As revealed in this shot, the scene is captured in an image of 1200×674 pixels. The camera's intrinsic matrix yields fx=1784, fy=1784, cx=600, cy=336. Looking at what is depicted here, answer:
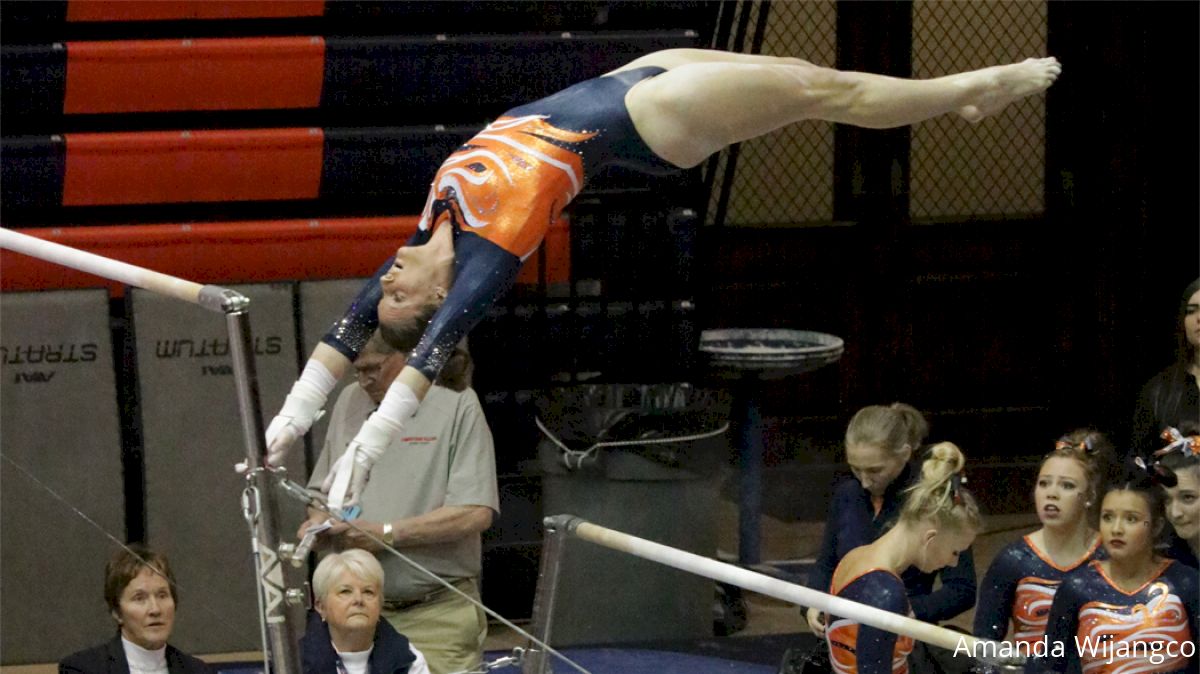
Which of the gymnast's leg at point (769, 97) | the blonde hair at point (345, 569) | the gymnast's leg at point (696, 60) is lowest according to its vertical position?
the blonde hair at point (345, 569)

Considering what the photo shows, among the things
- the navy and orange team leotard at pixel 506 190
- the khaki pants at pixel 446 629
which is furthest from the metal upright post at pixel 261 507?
the khaki pants at pixel 446 629

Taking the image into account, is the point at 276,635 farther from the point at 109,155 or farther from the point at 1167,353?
the point at 1167,353

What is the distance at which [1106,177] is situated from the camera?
6.96 m

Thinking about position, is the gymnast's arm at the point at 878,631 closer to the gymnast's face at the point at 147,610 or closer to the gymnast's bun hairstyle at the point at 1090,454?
the gymnast's bun hairstyle at the point at 1090,454

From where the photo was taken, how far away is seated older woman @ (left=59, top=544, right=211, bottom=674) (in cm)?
360

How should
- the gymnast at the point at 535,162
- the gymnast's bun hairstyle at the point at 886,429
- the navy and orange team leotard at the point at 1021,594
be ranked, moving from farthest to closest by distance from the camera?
the gymnast's bun hairstyle at the point at 886,429 → the navy and orange team leotard at the point at 1021,594 → the gymnast at the point at 535,162

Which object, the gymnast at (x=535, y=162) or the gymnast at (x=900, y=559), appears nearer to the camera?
the gymnast at (x=535, y=162)

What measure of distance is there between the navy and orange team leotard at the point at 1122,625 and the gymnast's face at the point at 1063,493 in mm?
282

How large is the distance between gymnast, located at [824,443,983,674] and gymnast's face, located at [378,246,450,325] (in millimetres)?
983

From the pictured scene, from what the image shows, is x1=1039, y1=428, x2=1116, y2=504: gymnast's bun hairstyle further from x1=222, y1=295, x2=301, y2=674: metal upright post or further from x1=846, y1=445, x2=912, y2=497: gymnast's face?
x1=222, y1=295, x2=301, y2=674: metal upright post

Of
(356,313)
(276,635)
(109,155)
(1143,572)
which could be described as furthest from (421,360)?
(109,155)

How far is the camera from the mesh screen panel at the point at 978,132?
685 cm

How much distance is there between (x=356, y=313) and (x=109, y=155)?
2.09m

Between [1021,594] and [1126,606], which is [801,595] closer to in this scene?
[1126,606]
